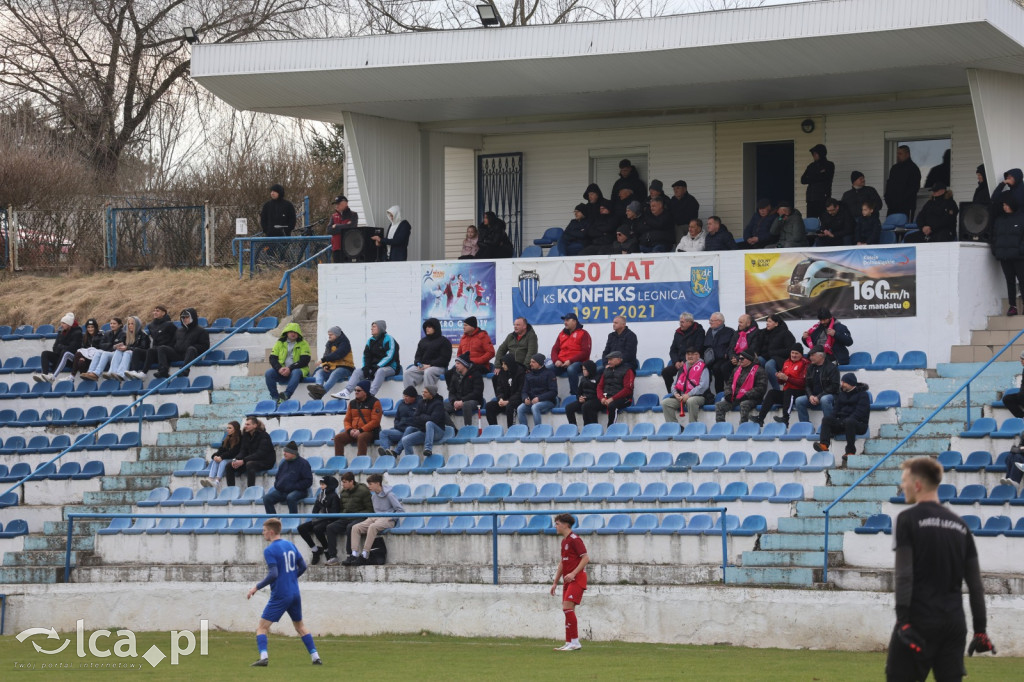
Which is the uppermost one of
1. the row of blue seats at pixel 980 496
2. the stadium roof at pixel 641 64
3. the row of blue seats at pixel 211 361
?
the stadium roof at pixel 641 64

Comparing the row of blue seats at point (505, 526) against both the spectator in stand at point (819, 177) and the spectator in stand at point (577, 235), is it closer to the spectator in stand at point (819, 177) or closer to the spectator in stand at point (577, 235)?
the spectator in stand at point (577, 235)

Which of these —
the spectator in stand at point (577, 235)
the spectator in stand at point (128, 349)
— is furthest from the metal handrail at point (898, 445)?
the spectator in stand at point (128, 349)

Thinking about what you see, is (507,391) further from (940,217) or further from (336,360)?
(940,217)

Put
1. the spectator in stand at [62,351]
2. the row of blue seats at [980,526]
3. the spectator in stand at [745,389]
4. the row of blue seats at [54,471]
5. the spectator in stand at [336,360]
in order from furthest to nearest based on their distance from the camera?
the spectator in stand at [62,351], the spectator in stand at [336,360], the row of blue seats at [54,471], the spectator in stand at [745,389], the row of blue seats at [980,526]

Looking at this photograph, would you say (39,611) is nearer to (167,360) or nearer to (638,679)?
(167,360)

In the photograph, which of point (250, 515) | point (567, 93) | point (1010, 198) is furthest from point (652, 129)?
point (250, 515)

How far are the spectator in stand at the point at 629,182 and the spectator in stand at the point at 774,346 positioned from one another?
4.33 metres

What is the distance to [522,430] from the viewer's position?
720 inches

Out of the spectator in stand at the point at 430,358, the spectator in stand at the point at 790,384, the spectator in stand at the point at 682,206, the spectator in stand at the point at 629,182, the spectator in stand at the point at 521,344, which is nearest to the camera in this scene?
the spectator in stand at the point at 790,384

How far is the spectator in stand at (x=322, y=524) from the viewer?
16.9 metres

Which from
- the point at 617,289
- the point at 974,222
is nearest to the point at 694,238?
the point at 617,289

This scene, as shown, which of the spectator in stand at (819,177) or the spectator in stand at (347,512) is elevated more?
the spectator in stand at (819,177)

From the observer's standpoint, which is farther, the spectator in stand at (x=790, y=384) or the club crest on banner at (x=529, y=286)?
the club crest on banner at (x=529, y=286)

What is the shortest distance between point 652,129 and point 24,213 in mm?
12800
